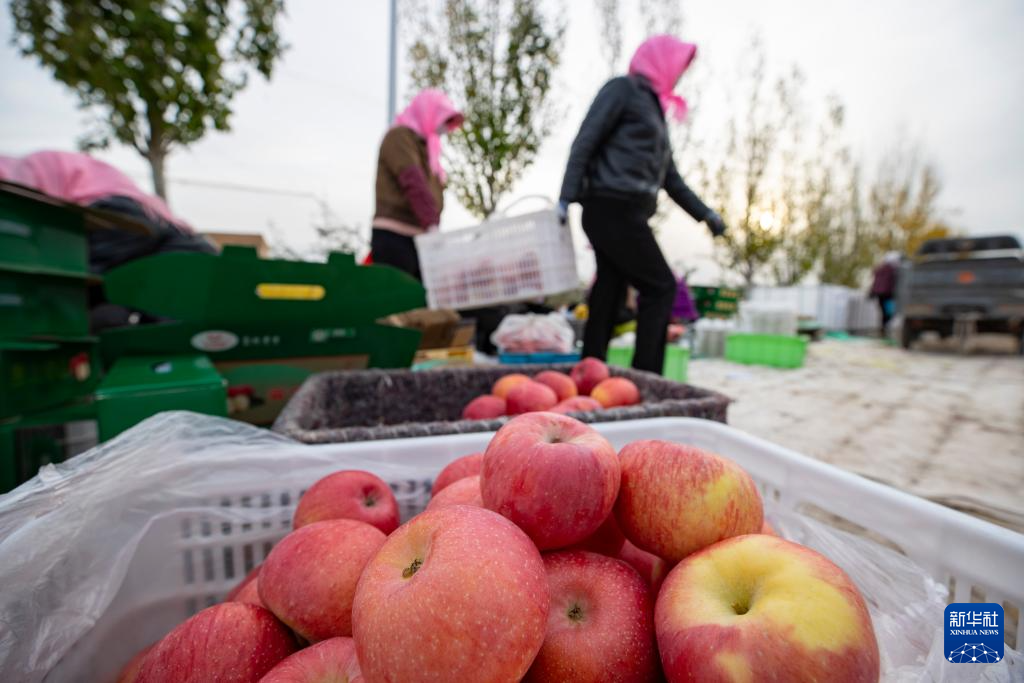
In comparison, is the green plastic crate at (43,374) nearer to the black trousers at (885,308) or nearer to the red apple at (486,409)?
the red apple at (486,409)

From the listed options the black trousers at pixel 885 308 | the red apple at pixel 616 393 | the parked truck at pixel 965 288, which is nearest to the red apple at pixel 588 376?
the red apple at pixel 616 393

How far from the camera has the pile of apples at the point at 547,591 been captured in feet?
1.36

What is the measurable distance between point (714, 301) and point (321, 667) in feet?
30.5

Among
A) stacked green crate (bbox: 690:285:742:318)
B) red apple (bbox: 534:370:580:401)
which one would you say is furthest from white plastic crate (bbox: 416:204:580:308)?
stacked green crate (bbox: 690:285:742:318)

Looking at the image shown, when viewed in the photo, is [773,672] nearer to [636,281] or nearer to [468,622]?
[468,622]

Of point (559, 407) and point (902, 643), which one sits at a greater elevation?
point (559, 407)

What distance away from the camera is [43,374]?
1358 millimetres

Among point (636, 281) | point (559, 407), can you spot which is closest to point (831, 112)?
point (636, 281)

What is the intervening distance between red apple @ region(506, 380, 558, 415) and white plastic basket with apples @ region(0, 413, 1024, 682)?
0.46 m

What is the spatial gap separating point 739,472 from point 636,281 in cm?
198

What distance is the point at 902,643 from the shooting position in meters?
0.56

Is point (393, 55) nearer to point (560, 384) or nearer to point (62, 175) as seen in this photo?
point (62, 175)

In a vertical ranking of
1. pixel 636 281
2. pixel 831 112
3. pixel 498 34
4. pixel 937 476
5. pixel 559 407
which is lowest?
pixel 937 476

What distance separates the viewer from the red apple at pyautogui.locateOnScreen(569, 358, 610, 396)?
69.2 inches
